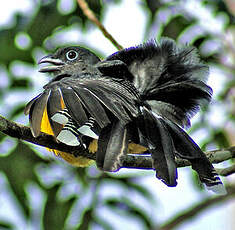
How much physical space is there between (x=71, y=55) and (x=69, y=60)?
0.08 m

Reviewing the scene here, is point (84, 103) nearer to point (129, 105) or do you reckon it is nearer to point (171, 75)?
point (129, 105)

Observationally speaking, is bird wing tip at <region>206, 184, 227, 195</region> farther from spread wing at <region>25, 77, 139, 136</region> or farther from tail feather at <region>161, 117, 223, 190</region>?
spread wing at <region>25, 77, 139, 136</region>

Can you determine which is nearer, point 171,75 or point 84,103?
point 84,103

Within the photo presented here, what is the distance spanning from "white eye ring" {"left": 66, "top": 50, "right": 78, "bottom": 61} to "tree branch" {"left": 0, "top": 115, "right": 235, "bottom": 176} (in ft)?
4.90

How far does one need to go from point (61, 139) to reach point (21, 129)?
0.26 meters

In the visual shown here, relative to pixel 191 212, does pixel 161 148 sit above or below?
above

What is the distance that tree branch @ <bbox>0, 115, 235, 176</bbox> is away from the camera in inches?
120

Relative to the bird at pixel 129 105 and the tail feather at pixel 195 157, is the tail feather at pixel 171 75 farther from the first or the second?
the tail feather at pixel 195 157

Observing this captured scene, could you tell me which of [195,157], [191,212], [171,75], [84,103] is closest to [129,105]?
[84,103]

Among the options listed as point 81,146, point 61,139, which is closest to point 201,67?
point 81,146

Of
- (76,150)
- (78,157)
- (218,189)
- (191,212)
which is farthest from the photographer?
(191,212)

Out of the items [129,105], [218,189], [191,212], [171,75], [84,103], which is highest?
[84,103]

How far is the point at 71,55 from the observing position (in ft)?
15.7

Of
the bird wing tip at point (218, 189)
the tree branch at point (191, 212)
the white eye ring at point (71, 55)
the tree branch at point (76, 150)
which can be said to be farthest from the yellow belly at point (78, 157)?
the tree branch at point (191, 212)
